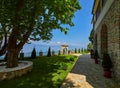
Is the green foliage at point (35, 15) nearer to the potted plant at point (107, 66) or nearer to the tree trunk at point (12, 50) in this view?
the tree trunk at point (12, 50)

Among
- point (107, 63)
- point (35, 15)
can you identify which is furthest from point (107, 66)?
point (35, 15)

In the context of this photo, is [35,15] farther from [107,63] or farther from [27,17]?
[107,63]

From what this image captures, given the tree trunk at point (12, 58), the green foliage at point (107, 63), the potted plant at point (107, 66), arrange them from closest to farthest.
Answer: the potted plant at point (107, 66)
the green foliage at point (107, 63)
the tree trunk at point (12, 58)

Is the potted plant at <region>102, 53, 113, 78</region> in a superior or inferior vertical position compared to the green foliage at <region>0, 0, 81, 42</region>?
inferior

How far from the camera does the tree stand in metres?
8.78

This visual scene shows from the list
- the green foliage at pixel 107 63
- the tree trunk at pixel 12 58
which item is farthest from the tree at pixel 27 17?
the green foliage at pixel 107 63

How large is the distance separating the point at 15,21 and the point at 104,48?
27.9ft

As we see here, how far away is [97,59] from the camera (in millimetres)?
15023

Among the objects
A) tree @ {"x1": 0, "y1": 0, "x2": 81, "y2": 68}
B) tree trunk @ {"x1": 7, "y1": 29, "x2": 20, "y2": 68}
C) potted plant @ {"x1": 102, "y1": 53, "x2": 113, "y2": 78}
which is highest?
tree @ {"x1": 0, "y1": 0, "x2": 81, "y2": 68}

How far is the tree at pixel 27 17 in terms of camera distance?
8.78m

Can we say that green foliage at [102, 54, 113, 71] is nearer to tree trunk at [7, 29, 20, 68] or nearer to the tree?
the tree

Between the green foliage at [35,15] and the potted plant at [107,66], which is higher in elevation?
the green foliage at [35,15]

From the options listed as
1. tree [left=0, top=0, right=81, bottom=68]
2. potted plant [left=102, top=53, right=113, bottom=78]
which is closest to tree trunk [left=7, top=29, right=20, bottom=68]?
tree [left=0, top=0, right=81, bottom=68]

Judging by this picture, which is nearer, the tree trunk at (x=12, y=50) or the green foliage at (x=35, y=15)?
the green foliage at (x=35, y=15)
